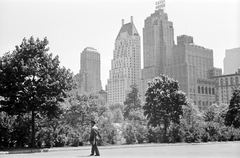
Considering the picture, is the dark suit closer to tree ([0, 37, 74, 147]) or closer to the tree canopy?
tree ([0, 37, 74, 147])

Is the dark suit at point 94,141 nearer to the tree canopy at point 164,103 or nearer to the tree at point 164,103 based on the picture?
the tree at point 164,103

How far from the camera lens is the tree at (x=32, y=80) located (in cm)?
2455

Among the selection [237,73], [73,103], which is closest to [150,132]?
[73,103]

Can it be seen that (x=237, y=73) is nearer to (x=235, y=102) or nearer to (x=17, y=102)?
(x=235, y=102)

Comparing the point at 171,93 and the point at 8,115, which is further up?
the point at 171,93

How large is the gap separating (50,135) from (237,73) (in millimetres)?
156377

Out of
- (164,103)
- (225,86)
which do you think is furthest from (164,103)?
(225,86)

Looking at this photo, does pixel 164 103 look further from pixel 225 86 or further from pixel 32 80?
pixel 225 86

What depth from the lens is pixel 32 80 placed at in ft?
82.7

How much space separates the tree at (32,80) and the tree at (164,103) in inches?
540

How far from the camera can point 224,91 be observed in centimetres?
18438

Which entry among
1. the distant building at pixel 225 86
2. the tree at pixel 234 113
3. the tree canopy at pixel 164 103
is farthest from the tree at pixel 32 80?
the distant building at pixel 225 86

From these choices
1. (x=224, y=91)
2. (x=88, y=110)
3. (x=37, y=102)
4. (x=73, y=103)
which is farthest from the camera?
(x=224, y=91)

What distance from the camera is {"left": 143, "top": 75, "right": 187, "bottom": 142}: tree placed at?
119ft
